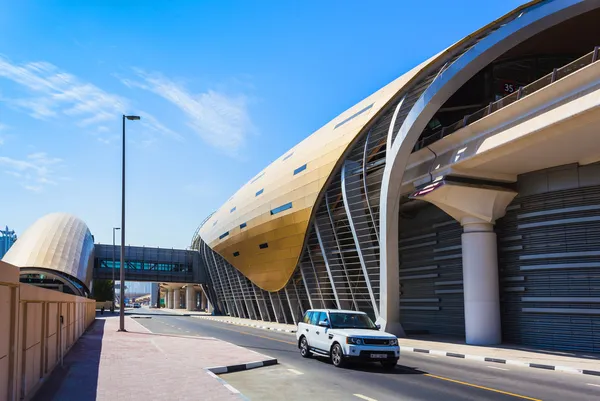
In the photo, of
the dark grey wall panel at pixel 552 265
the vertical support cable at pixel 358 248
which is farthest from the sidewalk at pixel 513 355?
the vertical support cable at pixel 358 248

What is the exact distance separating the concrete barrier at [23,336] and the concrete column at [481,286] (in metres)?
16.0

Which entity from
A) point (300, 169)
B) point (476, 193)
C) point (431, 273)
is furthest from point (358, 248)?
point (300, 169)

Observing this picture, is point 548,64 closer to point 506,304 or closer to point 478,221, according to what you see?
point 478,221

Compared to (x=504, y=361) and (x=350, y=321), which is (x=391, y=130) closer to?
(x=350, y=321)

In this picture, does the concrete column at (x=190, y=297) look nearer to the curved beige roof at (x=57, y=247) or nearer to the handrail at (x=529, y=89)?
the curved beige roof at (x=57, y=247)

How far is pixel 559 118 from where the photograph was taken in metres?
17.0

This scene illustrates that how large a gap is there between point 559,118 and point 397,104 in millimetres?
12256

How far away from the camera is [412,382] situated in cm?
1255

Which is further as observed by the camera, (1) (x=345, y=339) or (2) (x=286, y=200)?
(2) (x=286, y=200)

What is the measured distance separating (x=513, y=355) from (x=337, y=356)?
689cm

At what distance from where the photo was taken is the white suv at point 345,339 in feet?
48.0

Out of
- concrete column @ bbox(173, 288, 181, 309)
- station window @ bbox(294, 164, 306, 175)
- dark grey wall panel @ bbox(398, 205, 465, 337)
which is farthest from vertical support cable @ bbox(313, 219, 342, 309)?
concrete column @ bbox(173, 288, 181, 309)

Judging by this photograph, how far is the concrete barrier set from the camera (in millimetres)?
7788

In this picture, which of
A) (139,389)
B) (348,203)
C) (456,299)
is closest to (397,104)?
(348,203)
